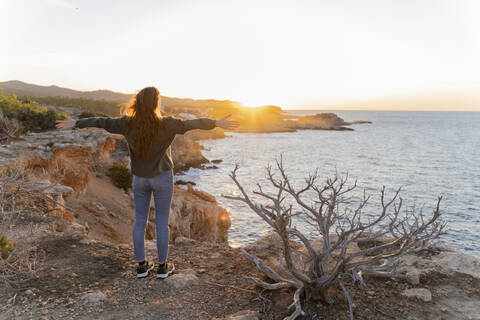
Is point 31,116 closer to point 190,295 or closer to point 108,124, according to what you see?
point 108,124

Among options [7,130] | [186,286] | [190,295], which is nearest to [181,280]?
[186,286]

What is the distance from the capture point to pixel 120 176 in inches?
553

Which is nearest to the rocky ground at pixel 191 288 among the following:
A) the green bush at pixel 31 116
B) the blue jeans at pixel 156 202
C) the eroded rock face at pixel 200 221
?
the blue jeans at pixel 156 202

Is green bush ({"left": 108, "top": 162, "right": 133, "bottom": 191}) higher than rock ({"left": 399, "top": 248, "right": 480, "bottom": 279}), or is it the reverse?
rock ({"left": 399, "top": 248, "right": 480, "bottom": 279})

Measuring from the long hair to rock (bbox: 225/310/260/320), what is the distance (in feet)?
6.40

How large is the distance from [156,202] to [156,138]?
79cm

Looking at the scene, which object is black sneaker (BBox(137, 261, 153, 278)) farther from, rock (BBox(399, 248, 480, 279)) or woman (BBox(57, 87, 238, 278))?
A: rock (BBox(399, 248, 480, 279))

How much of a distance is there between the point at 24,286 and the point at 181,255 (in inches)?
82.0

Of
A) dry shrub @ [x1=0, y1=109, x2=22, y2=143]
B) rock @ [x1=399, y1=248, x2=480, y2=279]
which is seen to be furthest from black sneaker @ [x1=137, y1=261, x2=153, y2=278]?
dry shrub @ [x1=0, y1=109, x2=22, y2=143]

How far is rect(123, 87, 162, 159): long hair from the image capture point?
10.7ft

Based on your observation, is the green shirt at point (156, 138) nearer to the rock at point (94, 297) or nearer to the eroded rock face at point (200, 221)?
the rock at point (94, 297)

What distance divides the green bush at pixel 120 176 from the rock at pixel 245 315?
11887mm

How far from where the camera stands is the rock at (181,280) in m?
3.71

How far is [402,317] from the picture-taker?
306 centimetres
